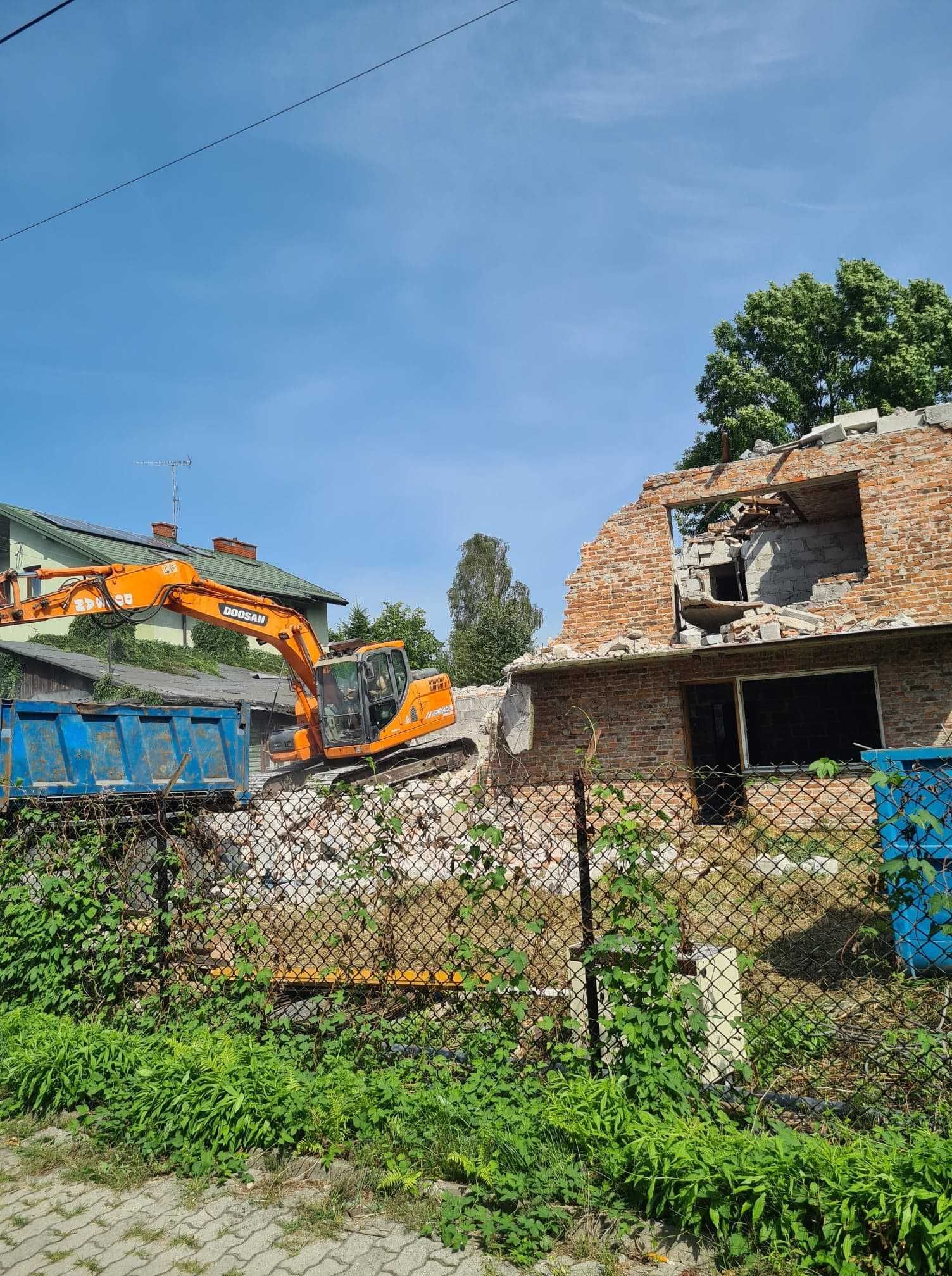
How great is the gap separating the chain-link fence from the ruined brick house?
6.50m

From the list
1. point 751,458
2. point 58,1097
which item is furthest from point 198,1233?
point 751,458

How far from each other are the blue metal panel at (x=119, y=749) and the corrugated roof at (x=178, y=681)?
11.3 m

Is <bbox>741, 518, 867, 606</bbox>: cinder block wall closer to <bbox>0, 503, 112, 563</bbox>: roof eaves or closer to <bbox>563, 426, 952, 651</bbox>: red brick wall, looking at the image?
<bbox>563, 426, 952, 651</bbox>: red brick wall

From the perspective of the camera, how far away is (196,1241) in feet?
11.6

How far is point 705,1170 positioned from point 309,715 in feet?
48.0

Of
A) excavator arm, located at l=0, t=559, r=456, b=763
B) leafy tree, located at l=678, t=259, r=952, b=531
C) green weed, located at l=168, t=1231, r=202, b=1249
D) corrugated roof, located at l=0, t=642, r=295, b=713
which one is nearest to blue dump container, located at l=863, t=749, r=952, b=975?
green weed, located at l=168, t=1231, r=202, b=1249

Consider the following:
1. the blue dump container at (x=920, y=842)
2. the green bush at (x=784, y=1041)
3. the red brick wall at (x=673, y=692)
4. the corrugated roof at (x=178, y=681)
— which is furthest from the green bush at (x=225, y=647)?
the green bush at (x=784, y=1041)

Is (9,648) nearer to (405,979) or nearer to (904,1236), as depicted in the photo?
(405,979)

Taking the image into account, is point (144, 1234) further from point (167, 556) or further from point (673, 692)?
point (167, 556)

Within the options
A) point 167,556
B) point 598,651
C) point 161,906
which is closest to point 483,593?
point 167,556

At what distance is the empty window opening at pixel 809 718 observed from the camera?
15.5 m

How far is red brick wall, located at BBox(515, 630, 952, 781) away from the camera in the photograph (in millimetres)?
12016

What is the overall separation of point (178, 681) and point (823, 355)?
23382 mm

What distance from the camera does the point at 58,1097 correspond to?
464 centimetres
